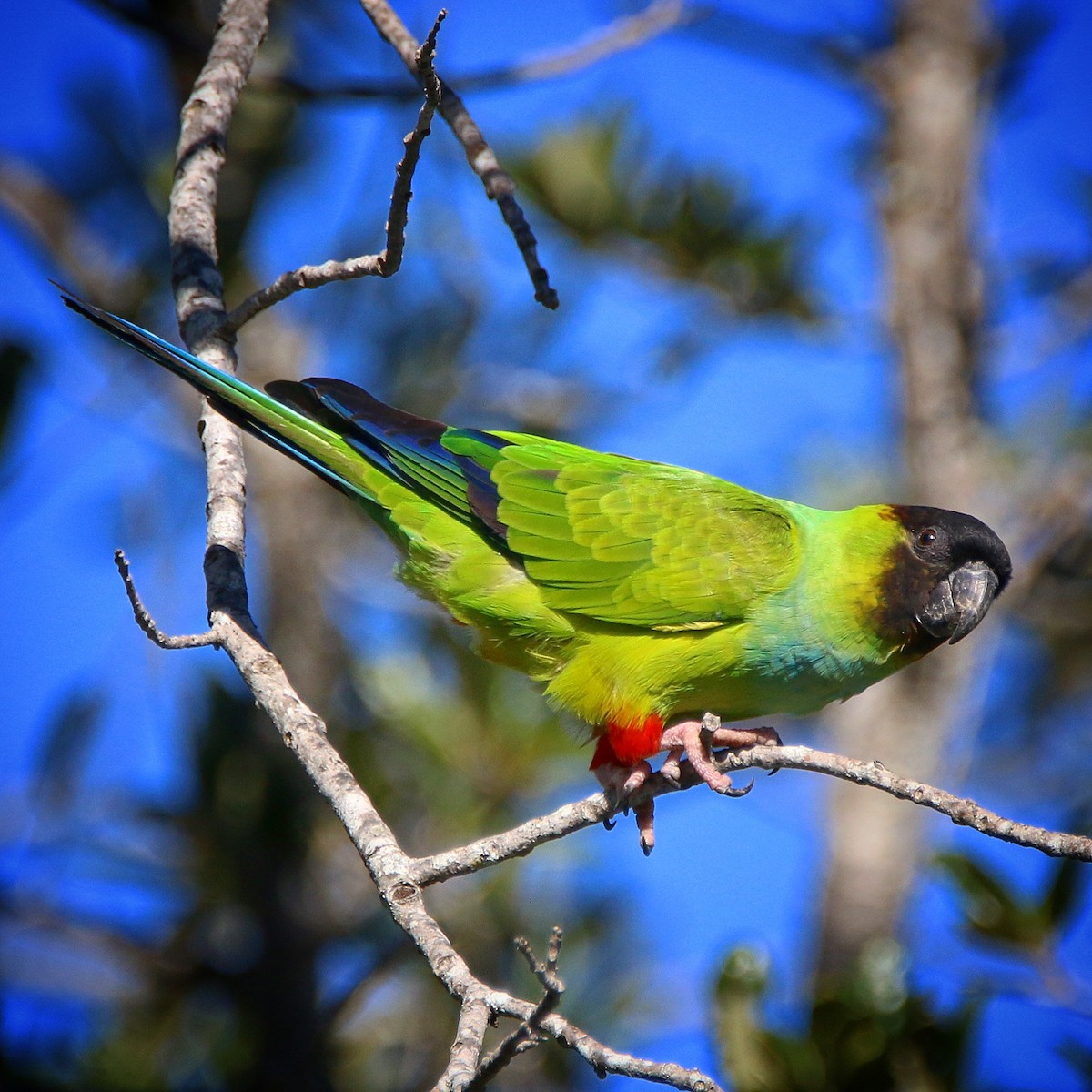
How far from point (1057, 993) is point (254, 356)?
5.93m

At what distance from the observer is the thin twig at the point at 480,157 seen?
3.07m

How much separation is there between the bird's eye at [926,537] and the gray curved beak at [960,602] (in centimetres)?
14

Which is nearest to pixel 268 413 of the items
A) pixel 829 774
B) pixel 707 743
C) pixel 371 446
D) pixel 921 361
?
pixel 371 446

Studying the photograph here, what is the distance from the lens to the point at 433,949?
1.99 meters

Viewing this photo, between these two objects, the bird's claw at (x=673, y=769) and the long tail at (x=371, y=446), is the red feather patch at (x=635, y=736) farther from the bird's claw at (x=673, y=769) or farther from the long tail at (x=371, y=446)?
the long tail at (x=371, y=446)

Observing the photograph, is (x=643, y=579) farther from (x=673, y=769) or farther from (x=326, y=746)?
(x=326, y=746)

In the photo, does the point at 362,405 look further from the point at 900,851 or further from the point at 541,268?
the point at 900,851

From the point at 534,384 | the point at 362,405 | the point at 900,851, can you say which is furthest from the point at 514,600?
the point at 900,851

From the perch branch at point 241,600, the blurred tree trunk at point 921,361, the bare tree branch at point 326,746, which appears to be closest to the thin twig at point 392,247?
the bare tree branch at point 326,746

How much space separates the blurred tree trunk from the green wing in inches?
118

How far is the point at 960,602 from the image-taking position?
12.2 ft

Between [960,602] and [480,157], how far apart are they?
2.23 metres

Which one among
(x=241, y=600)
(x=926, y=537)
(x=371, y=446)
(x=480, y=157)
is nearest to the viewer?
(x=241, y=600)

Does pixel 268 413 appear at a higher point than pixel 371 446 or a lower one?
lower
